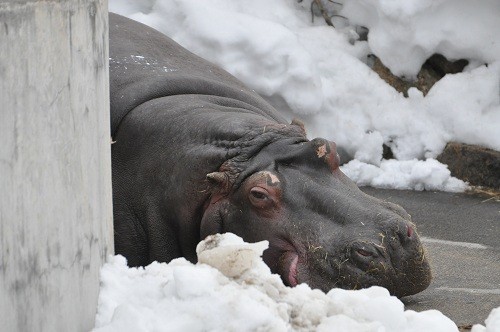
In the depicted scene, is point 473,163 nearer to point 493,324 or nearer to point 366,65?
point 366,65

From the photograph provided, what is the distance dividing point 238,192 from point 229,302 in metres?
1.82

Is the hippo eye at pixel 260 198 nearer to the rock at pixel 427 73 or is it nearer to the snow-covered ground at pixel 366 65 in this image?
the snow-covered ground at pixel 366 65

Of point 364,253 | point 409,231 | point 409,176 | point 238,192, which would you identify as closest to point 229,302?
point 364,253

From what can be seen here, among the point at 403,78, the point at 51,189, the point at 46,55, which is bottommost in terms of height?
the point at 403,78

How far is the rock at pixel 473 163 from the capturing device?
7.11m

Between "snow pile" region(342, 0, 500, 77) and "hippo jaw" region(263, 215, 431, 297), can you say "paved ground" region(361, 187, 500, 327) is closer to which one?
"hippo jaw" region(263, 215, 431, 297)

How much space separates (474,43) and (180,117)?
3.37 meters

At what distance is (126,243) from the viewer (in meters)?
4.90

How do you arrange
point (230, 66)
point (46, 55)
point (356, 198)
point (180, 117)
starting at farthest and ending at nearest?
1. point (230, 66)
2. point (180, 117)
3. point (356, 198)
4. point (46, 55)

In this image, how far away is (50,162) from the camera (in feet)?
8.57

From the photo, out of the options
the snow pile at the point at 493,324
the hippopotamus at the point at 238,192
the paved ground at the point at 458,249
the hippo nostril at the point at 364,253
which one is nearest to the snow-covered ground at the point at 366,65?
the paved ground at the point at 458,249

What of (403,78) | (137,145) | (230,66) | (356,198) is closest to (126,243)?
(137,145)

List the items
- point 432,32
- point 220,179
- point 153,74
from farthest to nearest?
point 432,32 < point 153,74 < point 220,179

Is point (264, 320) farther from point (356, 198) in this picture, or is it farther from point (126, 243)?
point (126, 243)
